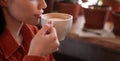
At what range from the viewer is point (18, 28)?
2.96ft

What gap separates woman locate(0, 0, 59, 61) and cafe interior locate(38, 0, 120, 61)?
0.48m

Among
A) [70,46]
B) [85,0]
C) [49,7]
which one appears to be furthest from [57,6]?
[70,46]

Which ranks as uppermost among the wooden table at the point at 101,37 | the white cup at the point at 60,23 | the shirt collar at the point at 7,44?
the white cup at the point at 60,23

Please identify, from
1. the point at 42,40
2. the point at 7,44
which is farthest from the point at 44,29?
the point at 7,44

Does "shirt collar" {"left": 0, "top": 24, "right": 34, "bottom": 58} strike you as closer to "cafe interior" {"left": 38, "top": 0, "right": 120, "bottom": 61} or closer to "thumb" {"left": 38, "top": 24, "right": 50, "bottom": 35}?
"thumb" {"left": 38, "top": 24, "right": 50, "bottom": 35}

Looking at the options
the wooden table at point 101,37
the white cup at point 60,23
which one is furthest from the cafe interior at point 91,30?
the white cup at point 60,23

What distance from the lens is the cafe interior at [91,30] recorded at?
1.28 m

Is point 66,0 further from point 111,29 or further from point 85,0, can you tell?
point 111,29

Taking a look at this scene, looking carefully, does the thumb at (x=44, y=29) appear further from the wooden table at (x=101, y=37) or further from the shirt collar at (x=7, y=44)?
the wooden table at (x=101, y=37)

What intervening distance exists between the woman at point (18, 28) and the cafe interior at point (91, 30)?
1.59ft

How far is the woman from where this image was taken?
2.58 feet

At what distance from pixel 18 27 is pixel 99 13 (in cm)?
55

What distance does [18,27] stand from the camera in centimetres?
90

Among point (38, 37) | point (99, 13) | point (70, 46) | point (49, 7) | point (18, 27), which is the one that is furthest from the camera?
point (70, 46)
